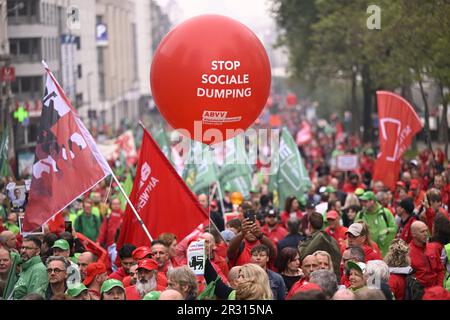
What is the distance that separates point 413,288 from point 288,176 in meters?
11.9

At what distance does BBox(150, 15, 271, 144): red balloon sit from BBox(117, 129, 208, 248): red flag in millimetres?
850

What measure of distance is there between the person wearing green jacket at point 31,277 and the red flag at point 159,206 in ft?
6.63

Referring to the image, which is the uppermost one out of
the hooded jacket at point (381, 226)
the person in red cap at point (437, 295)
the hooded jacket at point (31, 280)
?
the person in red cap at point (437, 295)

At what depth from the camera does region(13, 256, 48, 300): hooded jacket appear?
1053cm

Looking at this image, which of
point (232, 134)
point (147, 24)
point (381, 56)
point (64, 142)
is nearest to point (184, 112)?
point (232, 134)

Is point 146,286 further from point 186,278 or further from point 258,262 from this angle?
point 258,262

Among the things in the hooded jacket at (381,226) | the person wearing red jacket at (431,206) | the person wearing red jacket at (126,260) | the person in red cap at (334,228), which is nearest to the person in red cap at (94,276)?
the person wearing red jacket at (126,260)

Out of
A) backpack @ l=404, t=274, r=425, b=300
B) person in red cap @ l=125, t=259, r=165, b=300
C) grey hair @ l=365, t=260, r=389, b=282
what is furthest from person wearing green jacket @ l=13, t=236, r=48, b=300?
backpack @ l=404, t=274, r=425, b=300

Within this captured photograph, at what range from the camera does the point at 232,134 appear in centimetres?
1245

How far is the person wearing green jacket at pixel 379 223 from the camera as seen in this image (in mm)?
14594

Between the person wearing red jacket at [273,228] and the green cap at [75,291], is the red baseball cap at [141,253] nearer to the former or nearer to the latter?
the green cap at [75,291]

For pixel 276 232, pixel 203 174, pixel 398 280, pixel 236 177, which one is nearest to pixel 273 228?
pixel 276 232

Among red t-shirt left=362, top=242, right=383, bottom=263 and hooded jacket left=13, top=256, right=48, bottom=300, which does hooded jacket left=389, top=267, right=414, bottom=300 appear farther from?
hooded jacket left=13, top=256, right=48, bottom=300
